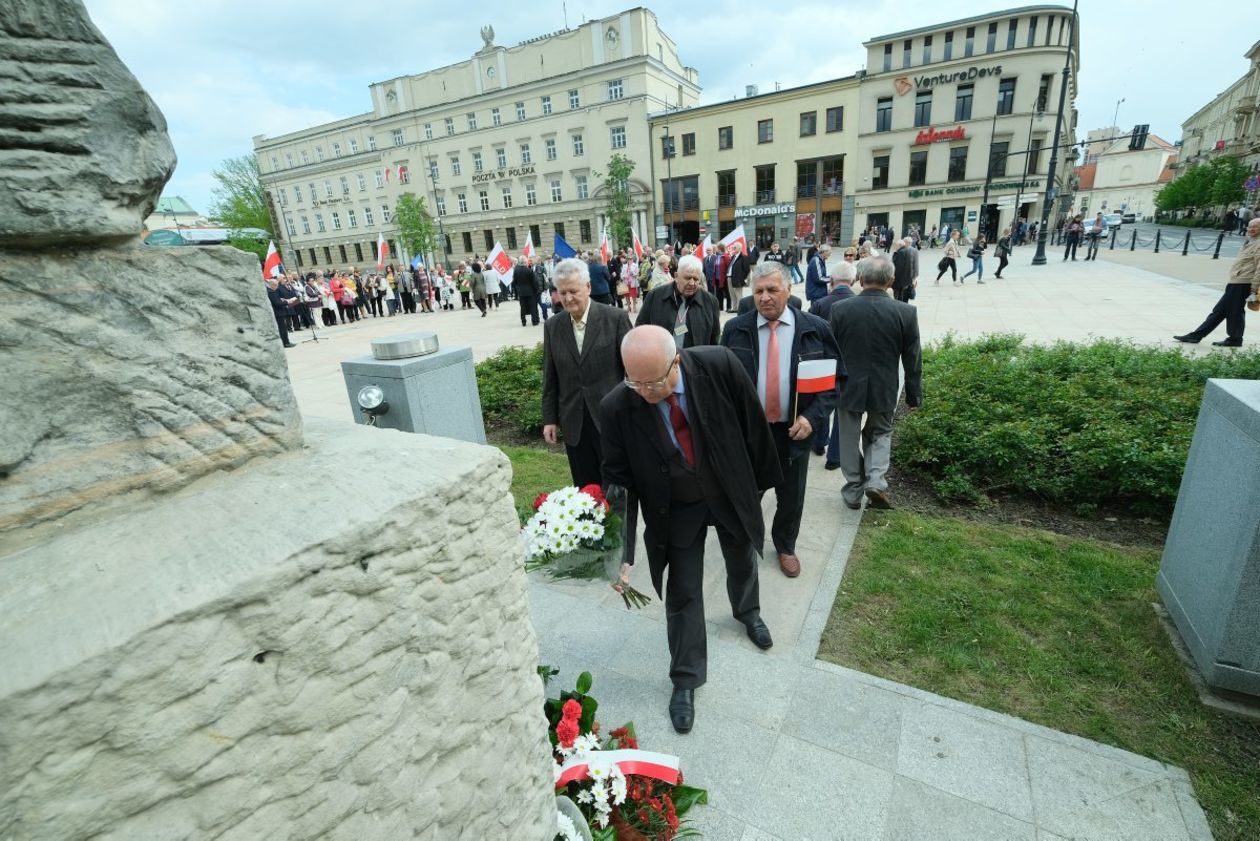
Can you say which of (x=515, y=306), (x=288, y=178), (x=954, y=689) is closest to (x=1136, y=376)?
(x=954, y=689)

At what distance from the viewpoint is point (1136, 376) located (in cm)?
629

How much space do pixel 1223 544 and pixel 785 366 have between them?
7.97ft

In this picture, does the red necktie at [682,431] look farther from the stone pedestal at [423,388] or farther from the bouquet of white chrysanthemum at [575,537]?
the stone pedestal at [423,388]

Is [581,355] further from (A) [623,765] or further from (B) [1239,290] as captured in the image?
(B) [1239,290]

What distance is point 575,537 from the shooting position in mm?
2699

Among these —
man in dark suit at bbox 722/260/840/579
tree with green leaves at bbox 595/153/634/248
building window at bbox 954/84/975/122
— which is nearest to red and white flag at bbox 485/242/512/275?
man in dark suit at bbox 722/260/840/579

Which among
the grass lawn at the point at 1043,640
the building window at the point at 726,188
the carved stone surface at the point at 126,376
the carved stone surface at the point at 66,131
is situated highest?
the building window at the point at 726,188

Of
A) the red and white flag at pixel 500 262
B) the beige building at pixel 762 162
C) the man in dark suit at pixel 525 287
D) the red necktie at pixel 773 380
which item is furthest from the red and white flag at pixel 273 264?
the beige building at pixel 762 162

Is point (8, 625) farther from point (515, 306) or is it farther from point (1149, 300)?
point (515, 306)

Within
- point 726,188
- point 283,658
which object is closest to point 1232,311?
point 283,658

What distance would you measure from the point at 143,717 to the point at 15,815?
0.19 m

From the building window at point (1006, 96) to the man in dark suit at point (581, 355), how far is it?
1834 inches

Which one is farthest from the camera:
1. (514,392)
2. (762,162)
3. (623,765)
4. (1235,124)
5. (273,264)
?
(1235,124)

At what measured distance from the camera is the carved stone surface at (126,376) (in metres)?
1.27
